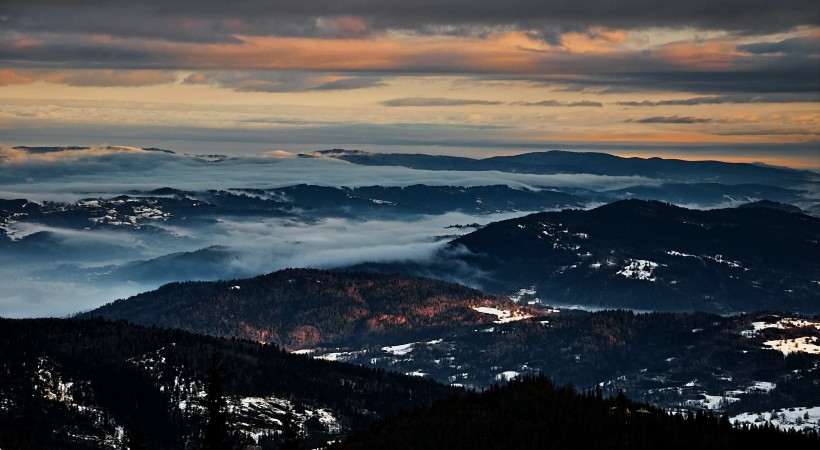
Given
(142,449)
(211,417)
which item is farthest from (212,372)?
(142,449)

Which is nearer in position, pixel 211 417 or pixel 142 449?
pixel 211 417

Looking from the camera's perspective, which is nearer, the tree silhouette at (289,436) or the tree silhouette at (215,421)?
the tree silhouette at (215,421)

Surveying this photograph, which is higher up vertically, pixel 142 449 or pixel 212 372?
pixel 212 372

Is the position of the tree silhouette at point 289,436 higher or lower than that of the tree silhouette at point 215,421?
lower

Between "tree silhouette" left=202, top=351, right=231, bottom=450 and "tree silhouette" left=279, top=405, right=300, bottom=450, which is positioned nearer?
"tree silhouette" left=202, top=351, right=231, bottom=450

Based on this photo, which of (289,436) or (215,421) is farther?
(289,436)

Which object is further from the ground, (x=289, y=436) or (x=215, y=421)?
(x=215, y=421)

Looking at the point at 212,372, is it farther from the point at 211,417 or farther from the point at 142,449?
the point at 142,449

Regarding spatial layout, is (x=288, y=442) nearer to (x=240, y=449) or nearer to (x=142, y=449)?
(x=240, y=449)

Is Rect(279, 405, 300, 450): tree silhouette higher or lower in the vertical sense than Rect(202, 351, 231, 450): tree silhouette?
lower
